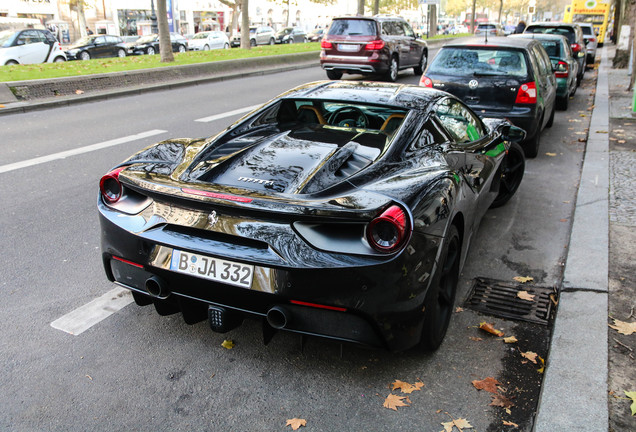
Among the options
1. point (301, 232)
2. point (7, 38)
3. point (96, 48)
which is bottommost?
point (301, 232)

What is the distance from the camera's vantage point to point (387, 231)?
2777 mm

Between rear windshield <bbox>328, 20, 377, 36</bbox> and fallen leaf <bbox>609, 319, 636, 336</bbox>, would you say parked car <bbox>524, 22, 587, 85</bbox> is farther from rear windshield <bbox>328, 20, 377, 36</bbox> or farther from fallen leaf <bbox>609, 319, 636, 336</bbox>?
fallen leaf <bbox>609, 319, 636, 336</bbox>

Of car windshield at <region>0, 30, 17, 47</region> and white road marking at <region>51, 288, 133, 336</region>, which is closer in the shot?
white road marking at <region>51, 288, 133, 336</region>

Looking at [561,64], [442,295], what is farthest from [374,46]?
[442,295]

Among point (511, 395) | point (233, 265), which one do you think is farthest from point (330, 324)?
point (511, 395)

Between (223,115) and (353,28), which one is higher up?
(353,28)

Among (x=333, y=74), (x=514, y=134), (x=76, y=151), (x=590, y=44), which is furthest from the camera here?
(x=590, y=44)

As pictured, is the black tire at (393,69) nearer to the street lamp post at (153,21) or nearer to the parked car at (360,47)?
the parked car at (360,47)

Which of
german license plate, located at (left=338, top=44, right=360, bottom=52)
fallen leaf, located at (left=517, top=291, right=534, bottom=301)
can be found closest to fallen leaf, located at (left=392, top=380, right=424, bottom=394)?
fallen leaf, located at (left=517, top=291, right=534, bottom=301)

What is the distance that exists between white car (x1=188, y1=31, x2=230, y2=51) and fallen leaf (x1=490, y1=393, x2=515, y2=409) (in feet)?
131

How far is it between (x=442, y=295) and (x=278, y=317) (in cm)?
108

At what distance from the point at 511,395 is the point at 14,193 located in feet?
17.6

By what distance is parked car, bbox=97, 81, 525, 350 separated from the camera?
9.10ft

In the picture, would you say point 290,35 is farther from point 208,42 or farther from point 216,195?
point 216,195
